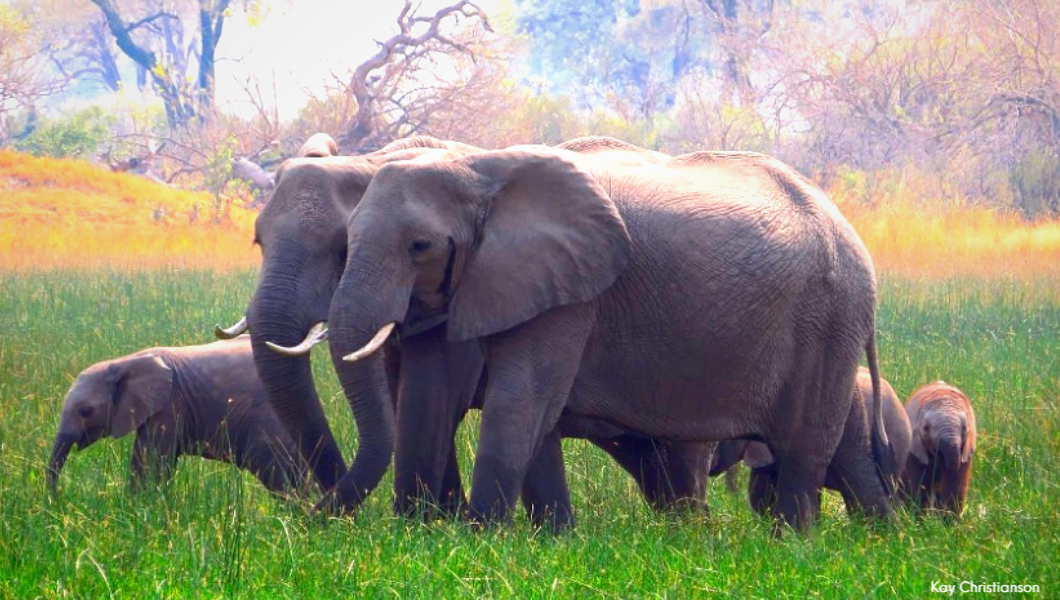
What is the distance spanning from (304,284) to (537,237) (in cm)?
111

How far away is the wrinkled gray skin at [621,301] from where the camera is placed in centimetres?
574

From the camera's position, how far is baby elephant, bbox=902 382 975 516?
6879 mm

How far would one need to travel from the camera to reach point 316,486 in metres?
6.90

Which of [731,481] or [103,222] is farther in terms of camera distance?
[103,222]

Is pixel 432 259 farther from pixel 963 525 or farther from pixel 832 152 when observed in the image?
pixel 832 152

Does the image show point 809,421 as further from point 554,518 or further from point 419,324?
point 419,324

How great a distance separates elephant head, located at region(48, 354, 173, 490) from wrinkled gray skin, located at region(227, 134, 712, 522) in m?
1.02

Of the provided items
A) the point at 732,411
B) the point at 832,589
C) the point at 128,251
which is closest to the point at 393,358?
the point at 732,411

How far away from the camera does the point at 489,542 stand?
215 inches

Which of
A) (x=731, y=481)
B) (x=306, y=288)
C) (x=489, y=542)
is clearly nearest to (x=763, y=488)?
(x=731, y=481)

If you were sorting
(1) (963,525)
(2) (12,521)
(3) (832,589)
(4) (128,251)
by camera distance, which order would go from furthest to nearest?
1. (4) (128,251)
2. (1) (963,525)
3. (2) (12,521)
4. (3) (832,589)

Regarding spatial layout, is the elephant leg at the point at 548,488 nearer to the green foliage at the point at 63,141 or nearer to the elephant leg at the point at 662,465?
the elephant leg at the point at 662,465

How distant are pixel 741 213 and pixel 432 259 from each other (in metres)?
1.25

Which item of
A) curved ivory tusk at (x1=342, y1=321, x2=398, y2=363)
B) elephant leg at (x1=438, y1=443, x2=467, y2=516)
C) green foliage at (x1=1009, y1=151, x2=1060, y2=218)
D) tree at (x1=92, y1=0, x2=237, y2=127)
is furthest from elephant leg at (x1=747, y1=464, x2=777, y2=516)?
tree at (x1=92, y1=0, x2=237, y2=127)
